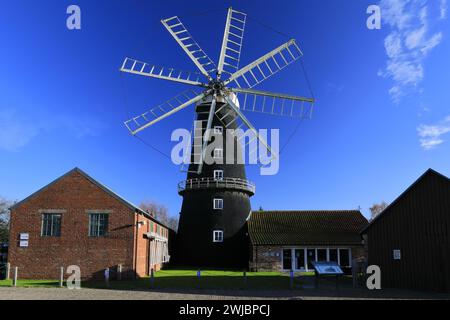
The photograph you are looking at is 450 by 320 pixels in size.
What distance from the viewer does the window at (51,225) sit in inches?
925

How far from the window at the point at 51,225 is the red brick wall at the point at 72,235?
219 mm

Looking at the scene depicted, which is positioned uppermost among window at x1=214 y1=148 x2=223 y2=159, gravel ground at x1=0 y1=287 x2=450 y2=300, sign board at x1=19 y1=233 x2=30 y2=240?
window at x1=214 y1=148 x2=223 y2=159

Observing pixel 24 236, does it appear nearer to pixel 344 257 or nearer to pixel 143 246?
pixel 143 246

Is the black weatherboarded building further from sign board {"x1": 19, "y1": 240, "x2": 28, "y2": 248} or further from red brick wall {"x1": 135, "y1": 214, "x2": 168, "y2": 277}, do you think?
sign board {"x1": 19, "y1": 240, "x2": 28, "y2": 248}

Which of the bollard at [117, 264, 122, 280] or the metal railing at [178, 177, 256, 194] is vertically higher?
the metal railing at [178, 177, 256, 194]

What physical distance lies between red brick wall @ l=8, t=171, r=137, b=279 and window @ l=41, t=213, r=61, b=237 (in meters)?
0.22

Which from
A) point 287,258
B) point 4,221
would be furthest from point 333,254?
point 4,221

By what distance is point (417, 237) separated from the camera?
19672mm

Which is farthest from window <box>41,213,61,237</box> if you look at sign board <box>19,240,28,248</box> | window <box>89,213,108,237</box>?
window <box>89,213,108,237</box>

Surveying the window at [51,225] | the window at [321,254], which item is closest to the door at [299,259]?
the window at [321,254]

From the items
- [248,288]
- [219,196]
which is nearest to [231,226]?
[219,196]

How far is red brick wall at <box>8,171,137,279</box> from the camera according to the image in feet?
75.5

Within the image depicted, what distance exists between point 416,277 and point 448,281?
139cm
